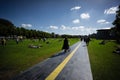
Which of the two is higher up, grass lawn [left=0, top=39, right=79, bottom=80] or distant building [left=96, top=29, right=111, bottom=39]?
distant building [left=96, top=29, right=111, bottom=39]

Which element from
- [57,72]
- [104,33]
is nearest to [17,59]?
[57,72]

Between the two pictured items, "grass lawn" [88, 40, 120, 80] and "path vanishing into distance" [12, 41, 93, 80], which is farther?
"grass lawn" [88, 40, 120, 80]

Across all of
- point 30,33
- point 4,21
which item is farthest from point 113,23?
point 4,21

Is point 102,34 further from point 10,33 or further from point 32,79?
point 32,79

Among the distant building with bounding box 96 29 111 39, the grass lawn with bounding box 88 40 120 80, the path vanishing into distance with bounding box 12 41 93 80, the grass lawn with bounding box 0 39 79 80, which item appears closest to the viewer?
the path vanishing into distance with bounding box 12 41 93 80

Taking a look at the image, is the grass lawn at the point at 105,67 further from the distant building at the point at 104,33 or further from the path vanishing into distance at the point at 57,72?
the distant building at the point at 104,33

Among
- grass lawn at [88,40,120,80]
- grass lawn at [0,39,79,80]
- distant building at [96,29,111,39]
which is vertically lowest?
grass lawn at [88,40,120,80]

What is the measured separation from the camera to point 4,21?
14288 cm

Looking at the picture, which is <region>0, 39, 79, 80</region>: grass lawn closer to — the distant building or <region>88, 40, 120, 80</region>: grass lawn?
<region>88, 40, 120, 80</region>: grass lawn

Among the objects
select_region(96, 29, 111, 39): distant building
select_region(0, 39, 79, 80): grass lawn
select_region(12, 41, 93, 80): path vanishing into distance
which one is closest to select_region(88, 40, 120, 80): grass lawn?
select_region(12, 41, 93, 80): path vanishing into distance

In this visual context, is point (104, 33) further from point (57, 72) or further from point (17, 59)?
point (57, 72)

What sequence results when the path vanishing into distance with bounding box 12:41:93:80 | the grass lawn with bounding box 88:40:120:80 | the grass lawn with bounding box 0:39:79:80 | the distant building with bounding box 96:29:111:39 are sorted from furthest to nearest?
the distant building with bounding box 96:29:111:39
the grass lawn with bounding box 0:39:79:80
the grass lawn with bounding box 88:40:120:80
the path vanishing into distance with bounding box 12:41:93:80

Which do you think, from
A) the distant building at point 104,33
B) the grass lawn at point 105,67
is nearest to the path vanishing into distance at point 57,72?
the grass lawn at point 105,67

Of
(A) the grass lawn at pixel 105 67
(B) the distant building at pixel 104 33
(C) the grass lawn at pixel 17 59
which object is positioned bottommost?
(A) the grass lawn at pixel 105 67
